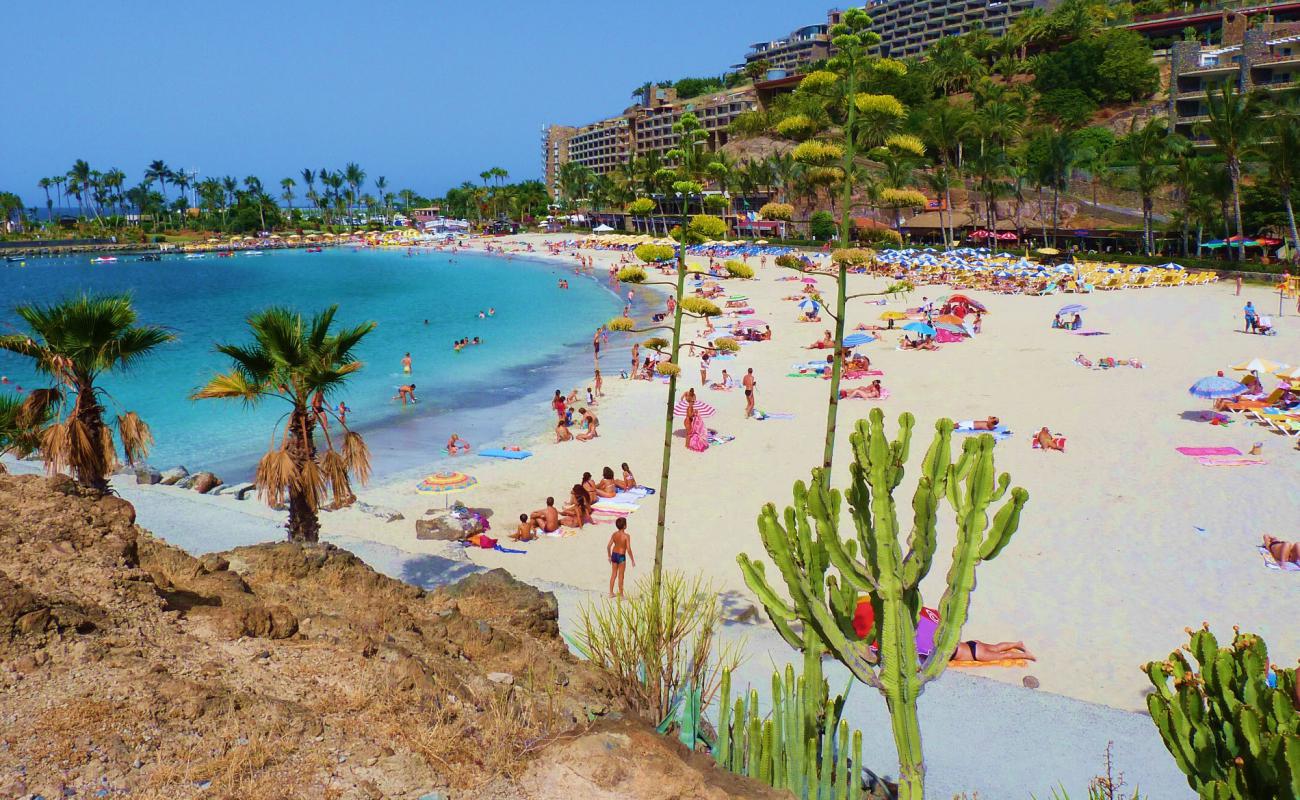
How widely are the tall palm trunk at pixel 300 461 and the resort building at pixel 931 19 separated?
390 ft

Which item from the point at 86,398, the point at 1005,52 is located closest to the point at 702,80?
the point at 1005,52

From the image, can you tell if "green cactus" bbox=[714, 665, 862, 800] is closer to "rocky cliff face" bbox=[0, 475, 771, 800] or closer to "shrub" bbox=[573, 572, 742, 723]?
"rocky cliff face" bbox=[0, 475, 771, 800]

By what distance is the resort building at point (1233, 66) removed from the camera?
2243 inches

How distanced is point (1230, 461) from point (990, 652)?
8.94 metres

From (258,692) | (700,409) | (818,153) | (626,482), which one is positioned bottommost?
(626,482)

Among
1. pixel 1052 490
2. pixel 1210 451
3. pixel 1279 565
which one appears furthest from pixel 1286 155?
pixel 1279 565

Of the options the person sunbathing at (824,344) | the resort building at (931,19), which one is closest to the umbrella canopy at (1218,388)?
the person sunbathing at (824,344)

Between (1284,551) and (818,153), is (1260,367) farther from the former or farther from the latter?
(818,153)

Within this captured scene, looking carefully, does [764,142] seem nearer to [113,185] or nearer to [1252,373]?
[1252,373]

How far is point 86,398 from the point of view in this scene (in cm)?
965

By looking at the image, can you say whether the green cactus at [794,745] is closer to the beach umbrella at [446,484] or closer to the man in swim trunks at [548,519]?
the man in swim trunks at [548,519]

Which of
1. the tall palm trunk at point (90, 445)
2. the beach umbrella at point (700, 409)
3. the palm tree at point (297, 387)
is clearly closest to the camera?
the palm tree at point (297, 387)

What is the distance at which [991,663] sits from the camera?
28.3 feet

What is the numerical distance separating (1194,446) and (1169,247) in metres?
39.8
